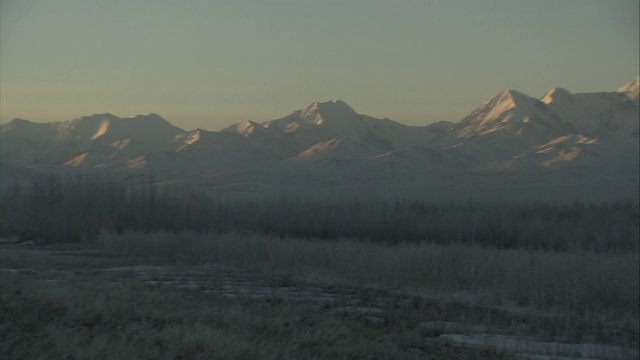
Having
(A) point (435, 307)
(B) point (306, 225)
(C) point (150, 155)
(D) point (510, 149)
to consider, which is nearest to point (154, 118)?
(C) point (150, 155)

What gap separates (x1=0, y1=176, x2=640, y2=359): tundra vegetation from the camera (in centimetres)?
1092

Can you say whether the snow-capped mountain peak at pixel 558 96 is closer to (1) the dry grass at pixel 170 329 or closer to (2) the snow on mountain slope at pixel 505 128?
(2) the snow on mountain slope at pixel 505 128

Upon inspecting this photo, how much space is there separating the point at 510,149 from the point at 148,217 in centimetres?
7933

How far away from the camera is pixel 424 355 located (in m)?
11.9

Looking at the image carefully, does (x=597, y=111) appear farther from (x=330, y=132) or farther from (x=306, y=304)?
(x=306, y=304)

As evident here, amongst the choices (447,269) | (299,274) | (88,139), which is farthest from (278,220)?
(88,139)

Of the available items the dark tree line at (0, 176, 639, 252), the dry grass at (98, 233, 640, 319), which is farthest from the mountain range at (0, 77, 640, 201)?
the dry grass at (98, 233, 640, 319)

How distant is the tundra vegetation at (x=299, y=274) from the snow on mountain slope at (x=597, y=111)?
77921 mm

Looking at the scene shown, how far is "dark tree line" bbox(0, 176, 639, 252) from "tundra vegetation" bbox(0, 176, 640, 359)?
0.11 m

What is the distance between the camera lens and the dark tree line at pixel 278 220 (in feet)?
125

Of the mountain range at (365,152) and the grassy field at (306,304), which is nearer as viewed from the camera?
the grassy field at (306,304)

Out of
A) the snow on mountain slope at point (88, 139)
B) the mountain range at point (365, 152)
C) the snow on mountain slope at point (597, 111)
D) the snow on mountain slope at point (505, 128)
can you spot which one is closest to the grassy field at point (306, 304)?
the mountain range at point (365, 152)

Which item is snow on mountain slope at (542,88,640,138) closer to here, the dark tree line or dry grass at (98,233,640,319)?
the dark tree line

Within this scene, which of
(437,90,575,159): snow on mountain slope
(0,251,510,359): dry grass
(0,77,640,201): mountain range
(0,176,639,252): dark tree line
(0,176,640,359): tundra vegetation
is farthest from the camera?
(437,90,575,159): snow on mountain slope
